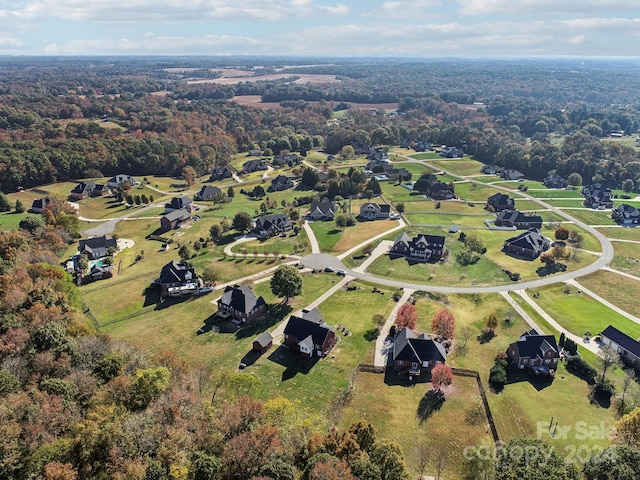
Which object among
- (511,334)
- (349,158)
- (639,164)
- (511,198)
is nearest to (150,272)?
(511,334)

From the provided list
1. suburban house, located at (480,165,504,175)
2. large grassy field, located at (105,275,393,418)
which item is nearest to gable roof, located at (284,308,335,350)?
large grassy field, located at (105,275,393,418)

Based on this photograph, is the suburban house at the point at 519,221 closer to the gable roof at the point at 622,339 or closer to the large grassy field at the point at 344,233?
the large grassy field at the point at 344,233

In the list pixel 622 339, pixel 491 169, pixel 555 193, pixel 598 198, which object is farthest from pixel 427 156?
pixel 622 339

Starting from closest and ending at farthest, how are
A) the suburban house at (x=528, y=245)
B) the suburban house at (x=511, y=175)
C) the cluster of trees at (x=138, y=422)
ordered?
1. the cluster of trees at (x=138, y=422)
2. the suburban house at (x=528, y=245)
3. the suburban house at (x=511, y=175)

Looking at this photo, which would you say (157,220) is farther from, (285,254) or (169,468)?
(169,468)

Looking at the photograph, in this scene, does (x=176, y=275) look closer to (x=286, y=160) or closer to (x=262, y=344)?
(x=262, y=344)

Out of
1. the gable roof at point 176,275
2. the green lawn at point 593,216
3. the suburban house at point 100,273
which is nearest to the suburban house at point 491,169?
the green lawn at point 593,216
